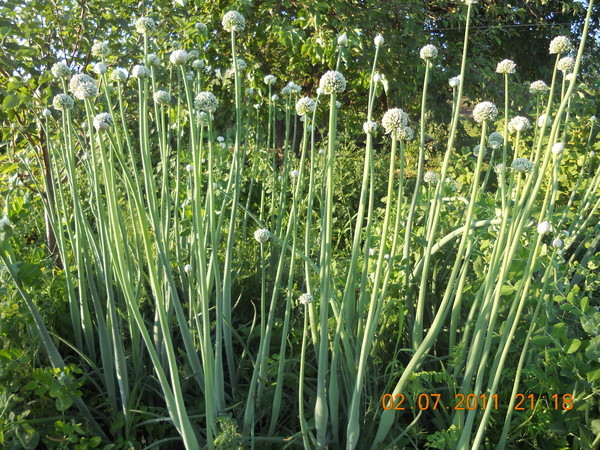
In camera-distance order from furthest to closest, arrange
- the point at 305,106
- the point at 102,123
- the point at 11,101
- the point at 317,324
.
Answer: the point at 11,101 → the point at 317,324 → the point at 305,106 → the point at 102,123

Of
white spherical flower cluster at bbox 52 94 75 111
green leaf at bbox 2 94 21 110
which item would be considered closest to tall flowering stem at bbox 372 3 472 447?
white spherical flower cluster at bbox 52 94 75 111

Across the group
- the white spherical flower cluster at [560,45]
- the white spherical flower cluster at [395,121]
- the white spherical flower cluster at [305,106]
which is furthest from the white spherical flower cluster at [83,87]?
the white spherical flower cluster at [560,45]

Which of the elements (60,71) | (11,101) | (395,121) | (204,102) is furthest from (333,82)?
(11,101)

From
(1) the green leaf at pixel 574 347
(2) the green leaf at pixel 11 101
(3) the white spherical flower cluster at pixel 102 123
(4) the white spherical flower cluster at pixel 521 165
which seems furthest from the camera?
(2) the green leaf at pixel 11 101

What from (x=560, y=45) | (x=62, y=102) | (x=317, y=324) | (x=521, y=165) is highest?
(x=560, y=45)

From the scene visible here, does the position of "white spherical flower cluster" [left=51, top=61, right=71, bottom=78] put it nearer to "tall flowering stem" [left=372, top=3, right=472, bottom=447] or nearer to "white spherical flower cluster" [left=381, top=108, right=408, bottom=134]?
"white spherical flower cluster" [left=381, top=108, right=408, bottom=134]

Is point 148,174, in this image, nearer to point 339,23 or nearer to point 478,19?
point 339,23

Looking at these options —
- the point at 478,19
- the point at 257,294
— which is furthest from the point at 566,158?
the point at 478,19

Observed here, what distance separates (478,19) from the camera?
5.56 metres

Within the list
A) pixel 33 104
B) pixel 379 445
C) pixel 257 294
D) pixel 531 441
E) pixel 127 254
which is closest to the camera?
pixel 379 445

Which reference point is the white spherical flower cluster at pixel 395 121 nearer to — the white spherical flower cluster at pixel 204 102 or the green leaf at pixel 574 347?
A: the white spherical flower cluster at pixel 204 102

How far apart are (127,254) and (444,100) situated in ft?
15.1

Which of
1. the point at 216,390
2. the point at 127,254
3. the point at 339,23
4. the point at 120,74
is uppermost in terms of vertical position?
the point at 339,23

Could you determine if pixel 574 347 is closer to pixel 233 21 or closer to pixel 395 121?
pixel 395 121
